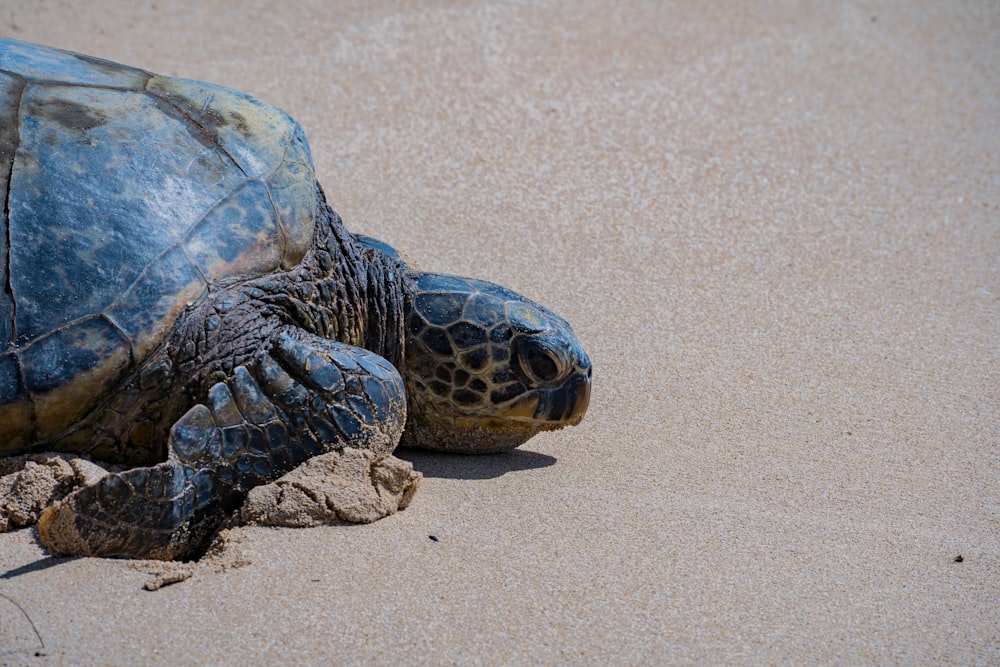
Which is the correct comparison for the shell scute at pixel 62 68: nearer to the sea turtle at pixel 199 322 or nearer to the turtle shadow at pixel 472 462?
the sea turtle at pixel 199 322

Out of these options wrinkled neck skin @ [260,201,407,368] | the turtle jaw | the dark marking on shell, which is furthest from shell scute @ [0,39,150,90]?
the turtle jaw

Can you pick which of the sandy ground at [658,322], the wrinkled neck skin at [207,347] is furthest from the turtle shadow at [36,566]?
the wrinkled neck skin at [207,347]

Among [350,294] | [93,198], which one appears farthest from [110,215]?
[350,294]

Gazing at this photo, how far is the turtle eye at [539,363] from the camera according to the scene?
3217mm

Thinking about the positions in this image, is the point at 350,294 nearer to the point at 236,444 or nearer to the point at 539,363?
the point at 539,363

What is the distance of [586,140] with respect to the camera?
5.33 meters

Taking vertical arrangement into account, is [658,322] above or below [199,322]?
above

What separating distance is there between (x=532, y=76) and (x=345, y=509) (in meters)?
3.62

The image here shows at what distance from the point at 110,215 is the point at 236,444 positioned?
0.69m

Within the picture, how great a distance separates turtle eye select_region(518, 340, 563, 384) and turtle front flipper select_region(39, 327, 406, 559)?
16.9 inches

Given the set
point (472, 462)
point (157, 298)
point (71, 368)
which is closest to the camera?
point (71, 368)

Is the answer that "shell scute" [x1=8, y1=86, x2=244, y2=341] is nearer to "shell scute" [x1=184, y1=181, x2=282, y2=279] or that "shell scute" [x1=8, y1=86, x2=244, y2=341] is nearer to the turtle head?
"shell scute" [x1=184, y1=181, x2=282, y2=279]

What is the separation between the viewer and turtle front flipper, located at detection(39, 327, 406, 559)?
257 cm

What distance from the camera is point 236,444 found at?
9.06ft
